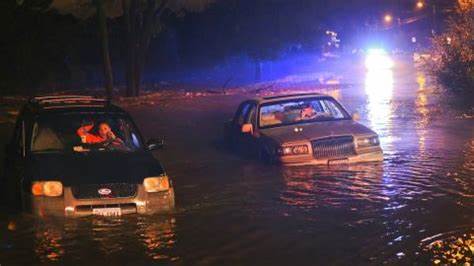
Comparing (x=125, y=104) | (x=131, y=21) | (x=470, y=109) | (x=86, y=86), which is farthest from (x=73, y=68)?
(x=470, y=109)

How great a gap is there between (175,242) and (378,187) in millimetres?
4514

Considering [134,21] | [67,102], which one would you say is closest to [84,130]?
[67,102]

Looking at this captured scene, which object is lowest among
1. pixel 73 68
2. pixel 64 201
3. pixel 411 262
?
pixel 411 262

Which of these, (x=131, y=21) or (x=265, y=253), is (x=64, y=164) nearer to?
(x=265, y=253)

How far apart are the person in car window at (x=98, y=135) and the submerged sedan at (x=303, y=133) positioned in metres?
4.38

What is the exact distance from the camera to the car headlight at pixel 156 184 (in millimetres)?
8977

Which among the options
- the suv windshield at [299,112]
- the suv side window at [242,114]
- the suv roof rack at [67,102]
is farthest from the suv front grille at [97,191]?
the suv side window at [242,114]

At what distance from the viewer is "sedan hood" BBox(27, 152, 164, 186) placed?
8742 mm

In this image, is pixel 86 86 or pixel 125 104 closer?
pixel 125 104

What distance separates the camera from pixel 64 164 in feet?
29.8

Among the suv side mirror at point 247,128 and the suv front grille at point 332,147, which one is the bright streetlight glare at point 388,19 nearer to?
the suv side mirror at point 247,128

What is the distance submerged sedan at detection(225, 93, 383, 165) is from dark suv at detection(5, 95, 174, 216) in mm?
3926

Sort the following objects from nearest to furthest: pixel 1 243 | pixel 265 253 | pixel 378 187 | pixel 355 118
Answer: pixel 265 253 → pixel 1 243 → pixel 378 187 → pixel 355 118

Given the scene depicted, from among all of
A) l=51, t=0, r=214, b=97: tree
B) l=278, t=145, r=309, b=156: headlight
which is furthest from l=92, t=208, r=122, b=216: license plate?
l=51, t=0, r=214, b=97: tree
